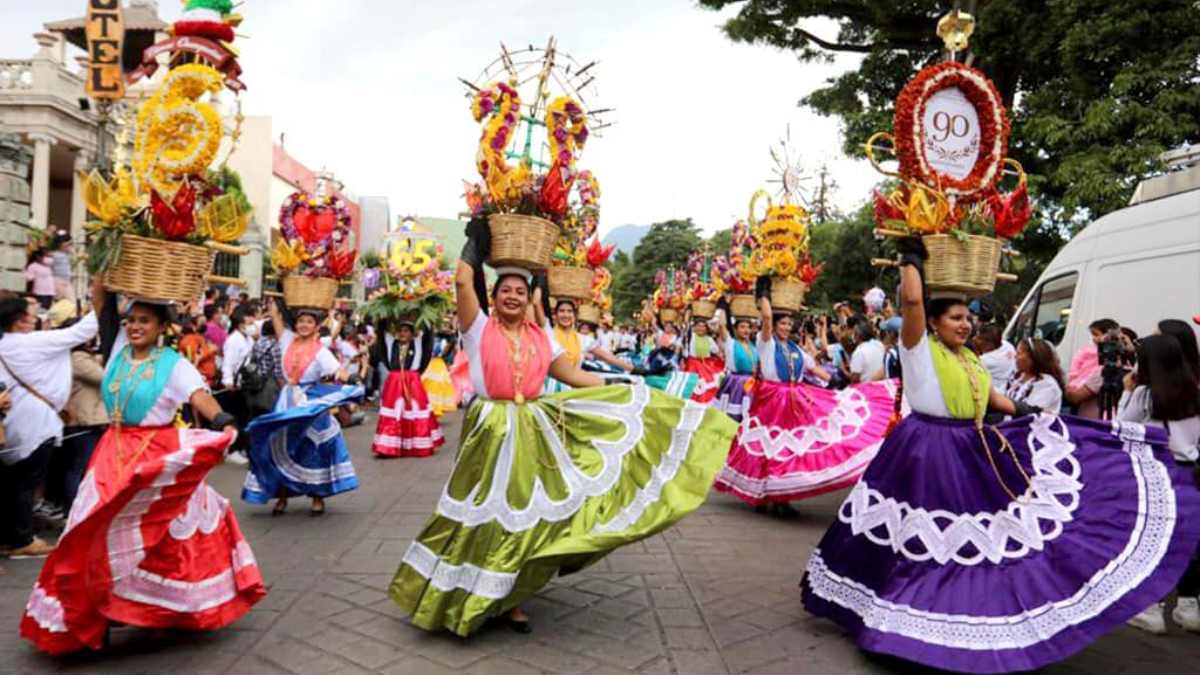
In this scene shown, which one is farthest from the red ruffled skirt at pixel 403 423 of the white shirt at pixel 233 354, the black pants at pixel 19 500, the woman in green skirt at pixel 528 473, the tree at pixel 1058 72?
the tree at pixel 1058 72

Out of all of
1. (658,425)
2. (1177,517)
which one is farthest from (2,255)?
(1177,517)

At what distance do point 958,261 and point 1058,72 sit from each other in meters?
14.3

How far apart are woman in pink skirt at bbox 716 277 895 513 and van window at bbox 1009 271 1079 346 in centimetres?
229

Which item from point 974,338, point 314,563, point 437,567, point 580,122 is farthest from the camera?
point 974,338

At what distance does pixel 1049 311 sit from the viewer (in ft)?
30.3

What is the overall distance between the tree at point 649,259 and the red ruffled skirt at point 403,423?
141 ft

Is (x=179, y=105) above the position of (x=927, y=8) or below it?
below

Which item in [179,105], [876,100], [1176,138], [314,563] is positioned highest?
[876,100]

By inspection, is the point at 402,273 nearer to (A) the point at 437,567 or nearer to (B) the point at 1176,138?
(A) the point at 437,567

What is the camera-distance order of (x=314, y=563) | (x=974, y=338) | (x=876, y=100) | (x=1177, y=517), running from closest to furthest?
(x=1177, y=517) < (x=314, y=563) < (x=974, y=338) < (x=876, y=100)

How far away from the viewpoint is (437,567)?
4.48 meters

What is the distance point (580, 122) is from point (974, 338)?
4.61 meters

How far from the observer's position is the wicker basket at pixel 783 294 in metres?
8.06

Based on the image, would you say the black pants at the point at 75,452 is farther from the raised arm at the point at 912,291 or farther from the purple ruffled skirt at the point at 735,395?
the raised arm at the point at 912,291
